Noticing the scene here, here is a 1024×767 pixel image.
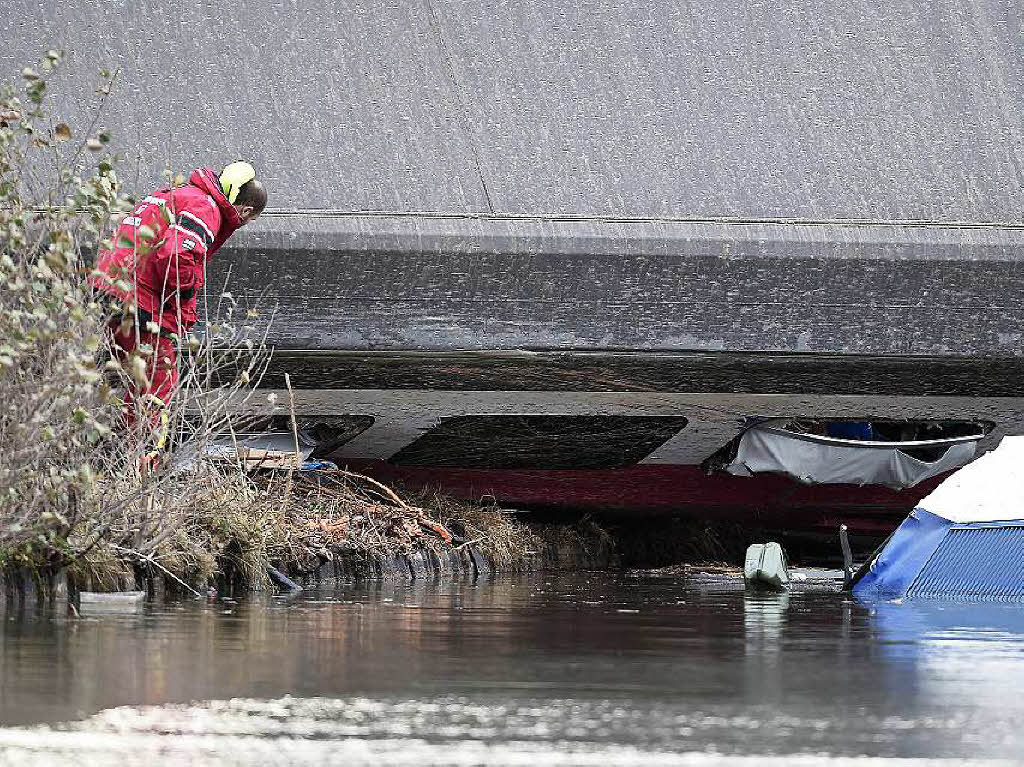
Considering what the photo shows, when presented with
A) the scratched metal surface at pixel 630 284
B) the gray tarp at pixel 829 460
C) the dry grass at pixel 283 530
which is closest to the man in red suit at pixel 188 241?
the dry grass at pixel 283 530

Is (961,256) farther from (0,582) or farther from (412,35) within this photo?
(0,582)

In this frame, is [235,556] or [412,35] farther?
[412,35]

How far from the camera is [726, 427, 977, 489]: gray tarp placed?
11.5m

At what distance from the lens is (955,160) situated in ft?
33.9

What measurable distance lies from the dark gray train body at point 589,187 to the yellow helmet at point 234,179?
130 centimetres

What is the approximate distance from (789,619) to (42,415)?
2.44m

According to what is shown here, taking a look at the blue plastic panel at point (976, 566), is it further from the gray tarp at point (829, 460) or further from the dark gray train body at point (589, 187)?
the gray tarp at point (829, 460)

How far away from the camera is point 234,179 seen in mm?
7949

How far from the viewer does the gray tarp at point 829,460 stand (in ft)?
37.6

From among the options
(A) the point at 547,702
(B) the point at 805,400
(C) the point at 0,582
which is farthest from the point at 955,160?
(A) the point at 547,702

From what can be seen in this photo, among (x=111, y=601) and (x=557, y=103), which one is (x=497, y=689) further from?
→ (x=557, y=103)

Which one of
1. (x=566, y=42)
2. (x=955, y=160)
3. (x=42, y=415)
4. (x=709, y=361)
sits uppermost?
(x=566, y=42)

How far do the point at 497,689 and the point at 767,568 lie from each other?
577cm

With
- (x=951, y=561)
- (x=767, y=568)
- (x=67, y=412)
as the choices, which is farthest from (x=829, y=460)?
(x=67, y=412)
